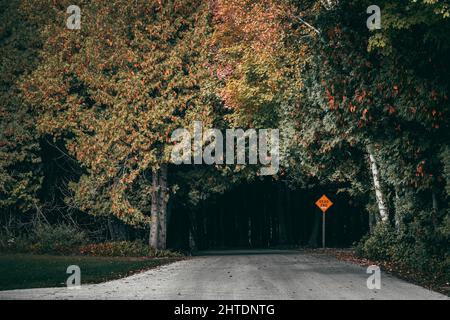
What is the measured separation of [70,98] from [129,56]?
3.35 m

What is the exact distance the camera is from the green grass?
21203mm

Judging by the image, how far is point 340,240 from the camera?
64625 millimetres

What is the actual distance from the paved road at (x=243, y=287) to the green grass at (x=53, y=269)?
1138 millimetres

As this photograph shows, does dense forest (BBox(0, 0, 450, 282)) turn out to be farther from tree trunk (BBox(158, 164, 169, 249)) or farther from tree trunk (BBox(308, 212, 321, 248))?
tree trunk (BBox(308, 212, 321, 248))

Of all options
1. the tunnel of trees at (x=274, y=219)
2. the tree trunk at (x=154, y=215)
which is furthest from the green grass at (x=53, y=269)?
the tunnel of trees at (x=274, y=219)

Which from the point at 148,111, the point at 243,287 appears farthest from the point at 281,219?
the point at 243,287

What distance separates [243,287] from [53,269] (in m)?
9.18

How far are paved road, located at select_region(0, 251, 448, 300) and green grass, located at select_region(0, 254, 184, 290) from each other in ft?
3.73

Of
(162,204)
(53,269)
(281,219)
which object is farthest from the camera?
(281,219)

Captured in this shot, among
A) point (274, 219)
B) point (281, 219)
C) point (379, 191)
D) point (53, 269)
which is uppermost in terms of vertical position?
point (379, 191)

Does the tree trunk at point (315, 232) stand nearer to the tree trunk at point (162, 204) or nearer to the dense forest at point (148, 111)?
the dense forest at point (148, 111)

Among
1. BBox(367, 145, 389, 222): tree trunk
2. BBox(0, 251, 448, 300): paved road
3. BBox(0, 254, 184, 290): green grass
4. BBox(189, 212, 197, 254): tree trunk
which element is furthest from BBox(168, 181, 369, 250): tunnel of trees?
BBox(0, 251, 448, 300): paved road

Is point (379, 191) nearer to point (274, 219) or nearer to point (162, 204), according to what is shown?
point (162, 204)

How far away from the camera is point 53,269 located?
26109mm
